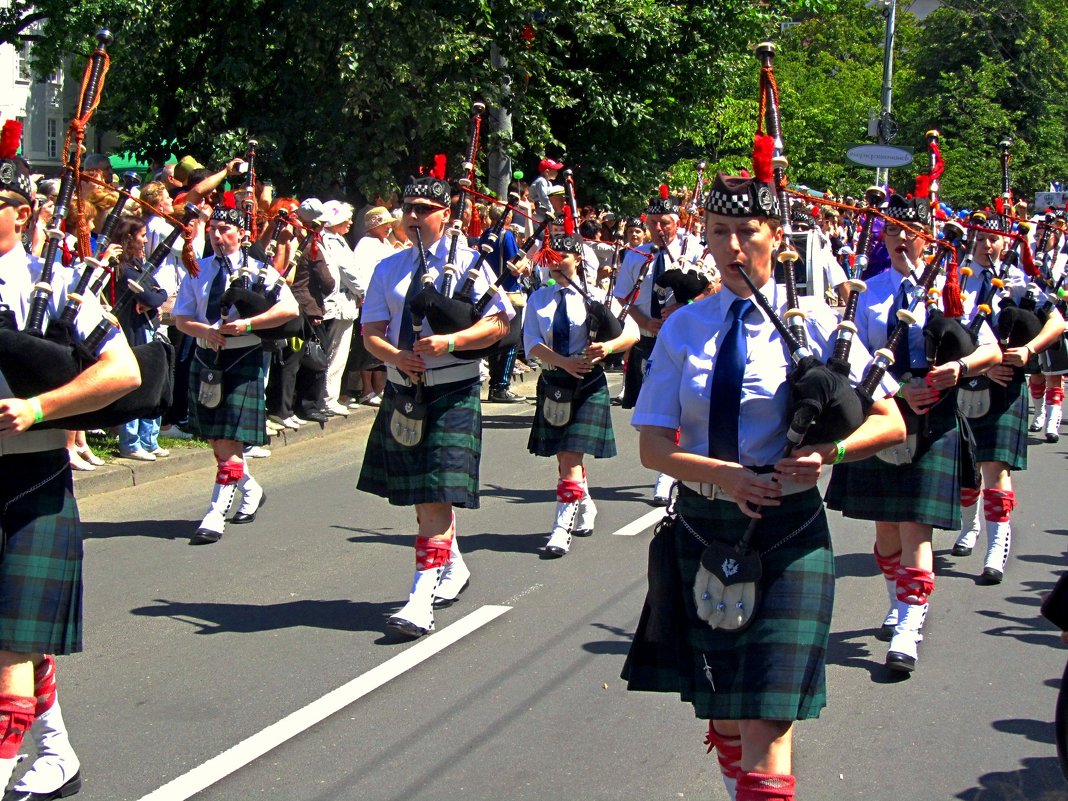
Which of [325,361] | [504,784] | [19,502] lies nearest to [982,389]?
[504,784]

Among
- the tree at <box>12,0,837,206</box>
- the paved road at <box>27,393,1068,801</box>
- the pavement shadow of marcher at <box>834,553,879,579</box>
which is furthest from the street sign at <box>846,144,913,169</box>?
the pavement shadow of marcher at <box>834,553,879,579</box>

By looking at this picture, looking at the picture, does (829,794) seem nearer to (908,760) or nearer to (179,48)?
(908,760)

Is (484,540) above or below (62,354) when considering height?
below

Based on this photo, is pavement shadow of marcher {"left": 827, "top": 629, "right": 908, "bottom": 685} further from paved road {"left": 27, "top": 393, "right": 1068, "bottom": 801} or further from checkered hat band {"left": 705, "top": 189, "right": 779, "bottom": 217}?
checkered hat band {"left": 705, "top": 189, "right": 779, "bottom": 217}

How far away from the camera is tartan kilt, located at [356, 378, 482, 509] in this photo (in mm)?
6094

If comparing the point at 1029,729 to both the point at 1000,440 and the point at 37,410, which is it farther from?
the point at 37,410

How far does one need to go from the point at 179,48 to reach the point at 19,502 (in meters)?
12.3

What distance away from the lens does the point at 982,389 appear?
24.8ft

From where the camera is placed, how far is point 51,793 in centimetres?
423

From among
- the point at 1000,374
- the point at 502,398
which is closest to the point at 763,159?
the point at 1000,374

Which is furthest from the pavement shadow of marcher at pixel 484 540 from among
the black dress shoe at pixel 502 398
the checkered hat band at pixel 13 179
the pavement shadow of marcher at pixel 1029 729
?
the black dress shoe at pixel 502 398

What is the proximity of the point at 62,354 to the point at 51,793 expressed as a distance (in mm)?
1419

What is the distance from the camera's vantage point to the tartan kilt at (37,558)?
12.6 feet

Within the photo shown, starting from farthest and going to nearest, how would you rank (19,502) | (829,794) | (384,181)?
1. (384,181)
2. (829,794)
3. (19,502)
